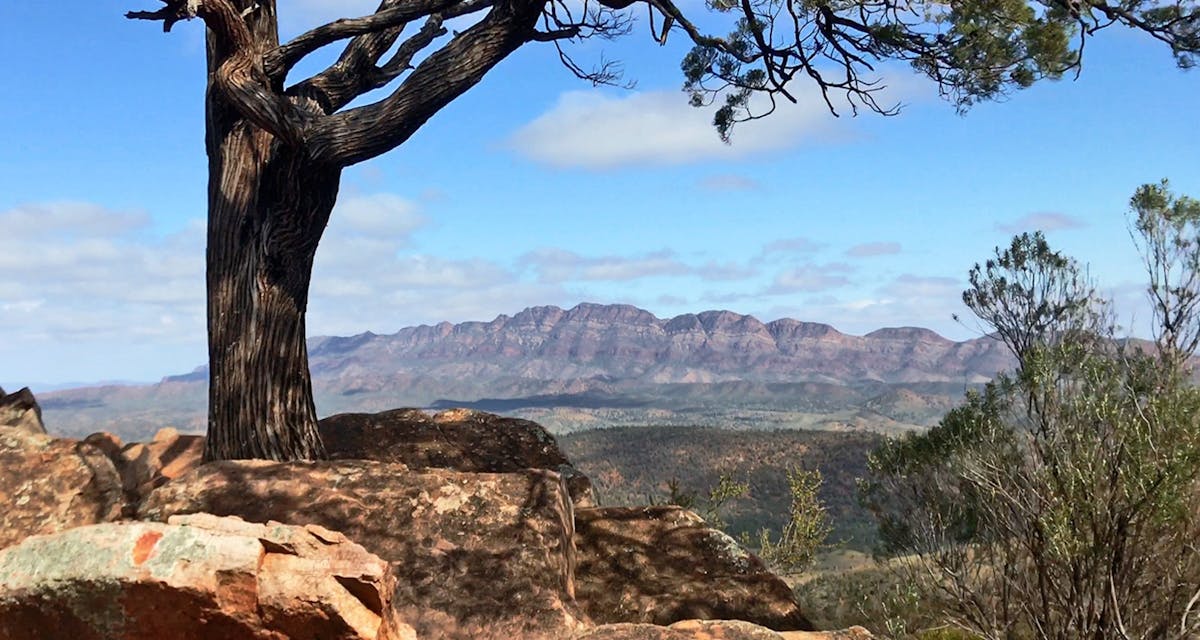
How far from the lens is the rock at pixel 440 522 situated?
236 inches

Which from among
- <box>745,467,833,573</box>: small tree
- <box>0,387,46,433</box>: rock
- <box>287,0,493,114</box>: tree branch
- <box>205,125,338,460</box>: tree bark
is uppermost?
<box>287,0,493,114</box>: tree branch

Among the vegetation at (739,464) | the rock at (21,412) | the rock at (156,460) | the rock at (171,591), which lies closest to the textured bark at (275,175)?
the rock at (156,460)

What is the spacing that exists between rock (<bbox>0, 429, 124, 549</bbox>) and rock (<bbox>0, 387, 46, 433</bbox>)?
2.61 feet

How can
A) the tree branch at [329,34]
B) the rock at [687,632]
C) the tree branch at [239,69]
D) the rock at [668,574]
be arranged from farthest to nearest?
the tree branch at [329,34] → the tree branch at [239,69] → the rock at [668,574] → the rock at [687,632]

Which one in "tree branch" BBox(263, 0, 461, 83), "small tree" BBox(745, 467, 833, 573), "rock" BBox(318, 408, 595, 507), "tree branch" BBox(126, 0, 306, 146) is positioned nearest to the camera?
Result: "tree branch" BBox(126, 0, 306, 146)

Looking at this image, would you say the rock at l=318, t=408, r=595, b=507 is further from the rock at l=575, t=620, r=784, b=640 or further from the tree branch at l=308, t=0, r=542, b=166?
the rock at l=575, t=620, r=784, b=640

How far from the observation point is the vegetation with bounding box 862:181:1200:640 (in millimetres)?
6816

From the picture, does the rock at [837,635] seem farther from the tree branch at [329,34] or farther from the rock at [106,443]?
the rock at [106,443]

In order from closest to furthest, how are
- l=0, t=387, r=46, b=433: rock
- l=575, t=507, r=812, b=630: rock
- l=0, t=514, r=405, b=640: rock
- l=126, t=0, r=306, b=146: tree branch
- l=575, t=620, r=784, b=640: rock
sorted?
l=0, t=514, r=405, b=640: rock → l=575, t=620, r=784, b=640: rock → l=575, t=507, r=812, b=630: rock → l=126, t=0, r=306, b=146: tree branch → l=0, t=387, r=46, b=433: rock

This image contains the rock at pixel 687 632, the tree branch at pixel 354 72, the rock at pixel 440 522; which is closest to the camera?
the rock at pixel 687 632

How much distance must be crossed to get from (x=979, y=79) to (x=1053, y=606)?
6229 millimetres

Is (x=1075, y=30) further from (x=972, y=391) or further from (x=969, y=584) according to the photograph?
(x=969, y=584)

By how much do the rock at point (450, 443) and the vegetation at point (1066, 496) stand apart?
4052 mm

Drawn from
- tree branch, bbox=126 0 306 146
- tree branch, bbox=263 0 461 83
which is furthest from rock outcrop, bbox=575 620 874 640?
tree branch, bbox=263 0 461 83
